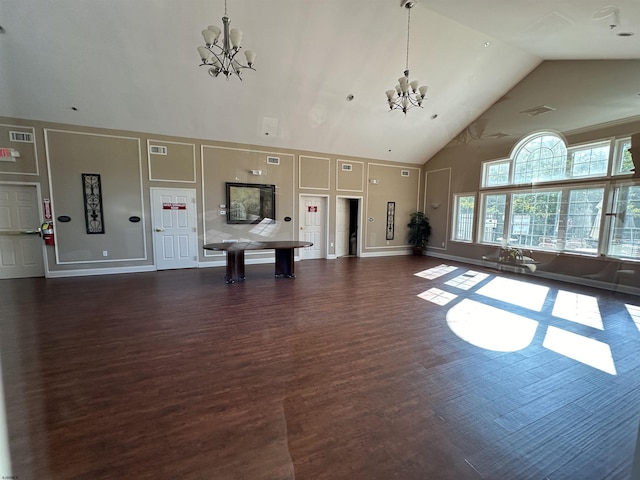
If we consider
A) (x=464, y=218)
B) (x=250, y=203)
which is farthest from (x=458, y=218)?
(x=250, y=203)

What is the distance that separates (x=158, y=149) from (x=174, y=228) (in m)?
1.71

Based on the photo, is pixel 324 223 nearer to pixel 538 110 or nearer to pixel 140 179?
pixel 140 179

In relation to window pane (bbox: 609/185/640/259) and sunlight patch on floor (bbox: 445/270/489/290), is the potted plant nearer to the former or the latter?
sunlight patch on floor (bbox: 445/270/489/290)

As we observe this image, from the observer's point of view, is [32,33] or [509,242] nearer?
[32,33]

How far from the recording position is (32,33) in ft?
11.6

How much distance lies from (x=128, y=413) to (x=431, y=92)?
22.8 ft

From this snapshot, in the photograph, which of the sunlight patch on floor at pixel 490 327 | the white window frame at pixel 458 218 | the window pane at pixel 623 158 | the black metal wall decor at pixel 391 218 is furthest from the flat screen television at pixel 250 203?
the window pane at pixel 623 158

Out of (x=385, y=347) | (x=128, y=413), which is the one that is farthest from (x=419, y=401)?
(x=128, y=413)

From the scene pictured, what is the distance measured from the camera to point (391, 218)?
27.4 ft

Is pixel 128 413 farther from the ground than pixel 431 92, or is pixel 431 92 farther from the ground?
pixel 431 92

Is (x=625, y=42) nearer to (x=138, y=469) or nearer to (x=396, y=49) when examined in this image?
(x=396, y=49)

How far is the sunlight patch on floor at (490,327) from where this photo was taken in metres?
2.75

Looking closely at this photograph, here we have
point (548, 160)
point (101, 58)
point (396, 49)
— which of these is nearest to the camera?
point (101, 58)

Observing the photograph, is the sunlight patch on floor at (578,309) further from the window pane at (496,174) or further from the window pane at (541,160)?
Result: the window pane at (496,174)
